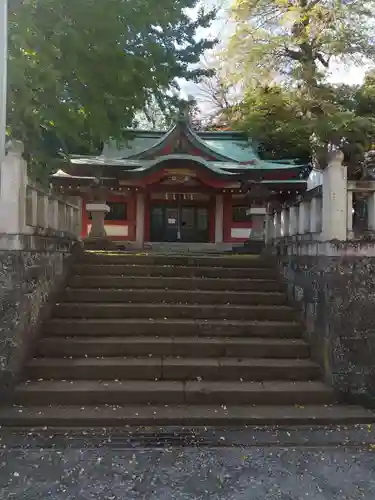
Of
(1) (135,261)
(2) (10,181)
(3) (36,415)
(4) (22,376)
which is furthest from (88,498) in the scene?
(1) (135,261)

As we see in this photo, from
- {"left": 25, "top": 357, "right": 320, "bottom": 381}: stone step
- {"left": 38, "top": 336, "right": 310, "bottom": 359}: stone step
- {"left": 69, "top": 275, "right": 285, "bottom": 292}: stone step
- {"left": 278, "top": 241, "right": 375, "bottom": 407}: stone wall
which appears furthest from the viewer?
{"left": 69, "top": 275, "right": 285, "bottom": 292}: stone step

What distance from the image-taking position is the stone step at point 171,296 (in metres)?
6.01

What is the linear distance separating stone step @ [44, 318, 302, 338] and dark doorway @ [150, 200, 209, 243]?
11.1m

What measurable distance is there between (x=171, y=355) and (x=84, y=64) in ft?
12.8

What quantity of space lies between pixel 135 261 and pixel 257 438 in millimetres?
3777

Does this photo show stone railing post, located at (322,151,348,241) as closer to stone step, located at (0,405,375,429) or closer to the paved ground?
stone step, located at (0,405,375,429)

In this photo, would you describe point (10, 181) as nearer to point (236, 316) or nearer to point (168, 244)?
point (236, 316)

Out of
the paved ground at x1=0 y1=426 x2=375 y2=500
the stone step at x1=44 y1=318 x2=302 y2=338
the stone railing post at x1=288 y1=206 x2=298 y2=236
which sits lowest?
the paved ground at x1=0 y1=426 x2=375 y2=500

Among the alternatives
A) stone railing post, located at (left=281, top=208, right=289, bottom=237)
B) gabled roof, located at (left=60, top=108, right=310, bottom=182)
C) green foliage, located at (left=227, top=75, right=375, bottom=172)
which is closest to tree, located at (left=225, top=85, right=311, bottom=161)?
green foliage, located at (left=227, top=75, right=375, bottom=172)

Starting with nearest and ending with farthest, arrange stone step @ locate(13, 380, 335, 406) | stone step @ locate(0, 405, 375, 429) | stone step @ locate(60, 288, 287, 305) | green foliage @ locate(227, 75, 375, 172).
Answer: stone step @ locate(0, 405, 375, 429) < stone step @ locate(13, 380, 335, 406) < stone step @ locate(60, 288, 287, 305) < green foliage @ locate(227, 75, 375, 172)

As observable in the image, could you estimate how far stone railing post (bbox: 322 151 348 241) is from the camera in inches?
188

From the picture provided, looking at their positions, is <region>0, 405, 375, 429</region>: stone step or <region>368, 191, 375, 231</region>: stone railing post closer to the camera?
<region>0, 405, 375, 429</region>: stone step

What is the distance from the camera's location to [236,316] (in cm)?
579

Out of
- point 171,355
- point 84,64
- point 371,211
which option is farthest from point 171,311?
point 84,64
